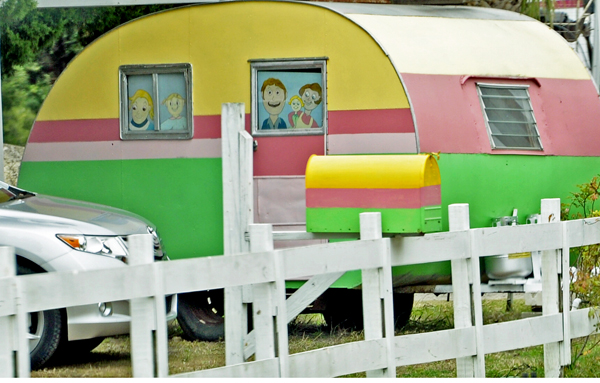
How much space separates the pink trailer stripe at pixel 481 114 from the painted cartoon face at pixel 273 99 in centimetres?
104

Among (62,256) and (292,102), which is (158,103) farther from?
(62,256)

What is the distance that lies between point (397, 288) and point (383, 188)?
226 centimetres

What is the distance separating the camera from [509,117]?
8.63 metres

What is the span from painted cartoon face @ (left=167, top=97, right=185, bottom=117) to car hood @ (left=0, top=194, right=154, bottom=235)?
114 cm

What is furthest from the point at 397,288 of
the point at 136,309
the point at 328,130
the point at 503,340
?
the point at 136,309

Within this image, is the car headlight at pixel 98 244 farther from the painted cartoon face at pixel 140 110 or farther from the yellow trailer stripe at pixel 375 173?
the painted cartoon face at pixel 140 110

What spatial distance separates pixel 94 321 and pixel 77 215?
867mm

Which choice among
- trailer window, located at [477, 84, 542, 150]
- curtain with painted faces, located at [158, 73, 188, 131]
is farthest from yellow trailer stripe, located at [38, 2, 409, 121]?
trailer window, located at [477, 84, 542, 150]

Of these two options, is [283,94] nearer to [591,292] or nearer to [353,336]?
[353,336]

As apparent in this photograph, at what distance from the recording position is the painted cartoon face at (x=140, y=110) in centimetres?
859

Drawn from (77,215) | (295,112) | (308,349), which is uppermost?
(295,112)

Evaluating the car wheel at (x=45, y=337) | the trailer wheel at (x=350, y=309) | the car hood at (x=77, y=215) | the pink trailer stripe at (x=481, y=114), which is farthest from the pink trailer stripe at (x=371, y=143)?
the car wheel at (x=45, y=337)

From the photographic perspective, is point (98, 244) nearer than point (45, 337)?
No

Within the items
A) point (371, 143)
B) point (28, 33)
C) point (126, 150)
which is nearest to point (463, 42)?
point (371, 143)
